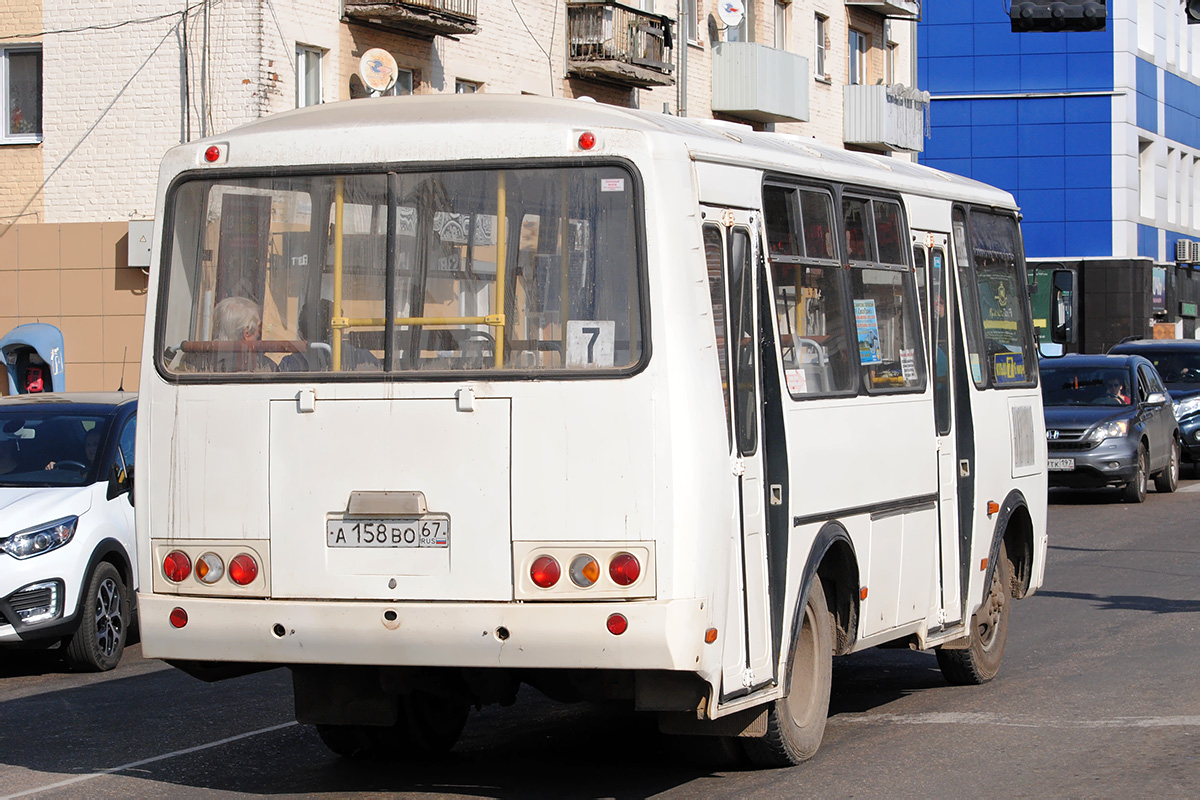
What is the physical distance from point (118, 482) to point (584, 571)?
18.8 ft

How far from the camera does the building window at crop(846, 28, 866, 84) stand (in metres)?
42.1

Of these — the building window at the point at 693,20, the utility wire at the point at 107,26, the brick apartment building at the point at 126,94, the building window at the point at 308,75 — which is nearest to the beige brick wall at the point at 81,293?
the brick apartment building at the point at 126,94

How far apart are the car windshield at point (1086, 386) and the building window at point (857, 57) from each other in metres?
19.9

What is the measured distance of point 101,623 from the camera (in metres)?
11.1

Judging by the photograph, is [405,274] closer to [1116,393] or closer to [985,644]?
[985,644]

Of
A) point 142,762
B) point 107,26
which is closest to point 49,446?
point 142,762

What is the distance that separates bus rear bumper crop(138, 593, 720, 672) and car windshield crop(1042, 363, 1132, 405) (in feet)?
55.5

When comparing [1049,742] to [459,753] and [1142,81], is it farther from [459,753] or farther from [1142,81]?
[1142,81]

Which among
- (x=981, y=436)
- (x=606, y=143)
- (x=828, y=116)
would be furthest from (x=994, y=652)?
(x=828, y=116)

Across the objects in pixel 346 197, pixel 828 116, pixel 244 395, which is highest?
pixel 828 116

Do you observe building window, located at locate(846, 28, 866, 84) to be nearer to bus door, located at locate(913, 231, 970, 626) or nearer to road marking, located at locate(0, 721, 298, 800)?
bus door, located at locate(913, 231, 970, 626)

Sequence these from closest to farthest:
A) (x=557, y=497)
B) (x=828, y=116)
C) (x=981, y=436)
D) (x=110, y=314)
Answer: (x=557, y=497) → (x=981, y=436) → (x=110, y=314) → (x=828, y=116)

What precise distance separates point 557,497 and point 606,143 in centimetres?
131

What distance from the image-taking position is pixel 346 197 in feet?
22.8
